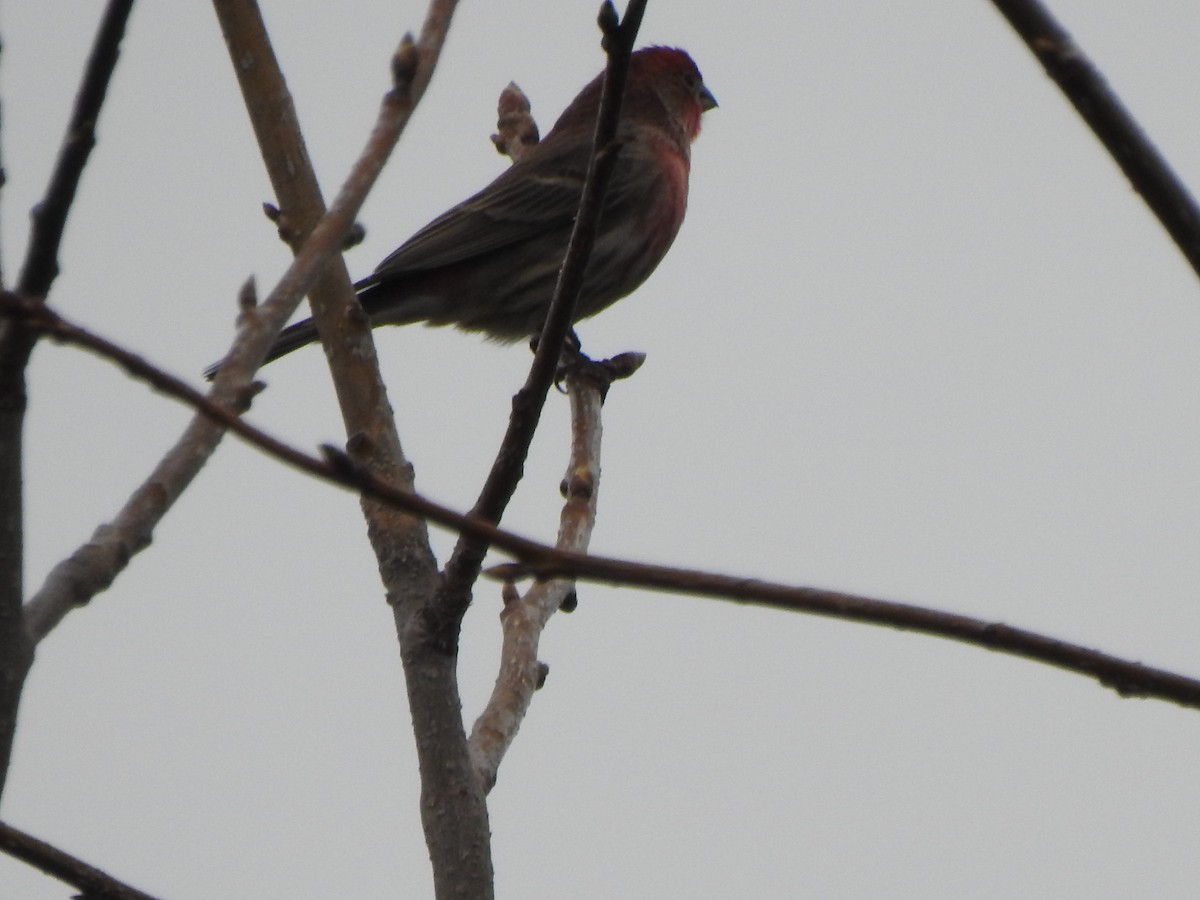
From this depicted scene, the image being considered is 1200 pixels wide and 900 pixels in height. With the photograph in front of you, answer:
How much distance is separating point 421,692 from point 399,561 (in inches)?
20.0

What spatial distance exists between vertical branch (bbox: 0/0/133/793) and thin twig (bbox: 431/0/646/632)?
0.82 metres

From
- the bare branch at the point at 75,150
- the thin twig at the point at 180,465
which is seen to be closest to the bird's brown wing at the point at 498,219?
the thin twig at the point at 180,465

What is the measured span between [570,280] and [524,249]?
5622mm

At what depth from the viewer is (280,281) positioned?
2.77m

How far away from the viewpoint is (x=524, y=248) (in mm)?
8750

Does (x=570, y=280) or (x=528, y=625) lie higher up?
(x=528, y=625)

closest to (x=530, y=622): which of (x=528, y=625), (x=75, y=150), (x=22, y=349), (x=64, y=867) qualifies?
(x=528, y=625)

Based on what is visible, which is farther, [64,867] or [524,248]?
[524,248]

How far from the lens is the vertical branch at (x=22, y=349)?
6.79 feet

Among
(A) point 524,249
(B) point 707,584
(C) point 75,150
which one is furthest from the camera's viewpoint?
(A) point 524,249

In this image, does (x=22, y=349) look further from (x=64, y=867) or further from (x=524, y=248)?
(x=524, y=248)

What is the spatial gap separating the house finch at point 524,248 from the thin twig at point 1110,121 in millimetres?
6441

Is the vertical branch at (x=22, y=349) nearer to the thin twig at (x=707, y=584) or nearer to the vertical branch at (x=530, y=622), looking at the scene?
the thin twig at (x=707, y=584)

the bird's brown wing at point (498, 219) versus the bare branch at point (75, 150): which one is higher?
the bird's brown wing at point (498, 219)
